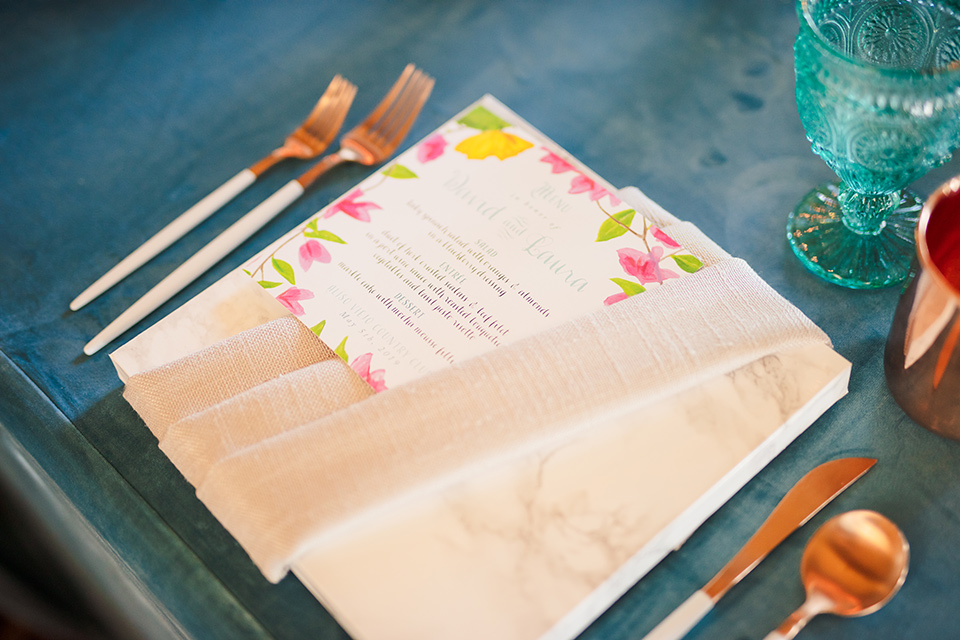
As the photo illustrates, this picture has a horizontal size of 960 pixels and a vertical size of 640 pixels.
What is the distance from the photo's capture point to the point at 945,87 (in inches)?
16.1

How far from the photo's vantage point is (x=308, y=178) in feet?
2.05

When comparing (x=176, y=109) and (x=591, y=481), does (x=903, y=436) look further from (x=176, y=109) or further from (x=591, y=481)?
(x=176, y=109)

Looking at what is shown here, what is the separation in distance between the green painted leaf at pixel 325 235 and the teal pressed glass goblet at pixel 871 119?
0.31 metres

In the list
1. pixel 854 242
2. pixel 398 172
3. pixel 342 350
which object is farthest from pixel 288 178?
pixel 854 242

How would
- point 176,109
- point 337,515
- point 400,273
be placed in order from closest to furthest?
point 337,515 < point 400,273 < point 176,109

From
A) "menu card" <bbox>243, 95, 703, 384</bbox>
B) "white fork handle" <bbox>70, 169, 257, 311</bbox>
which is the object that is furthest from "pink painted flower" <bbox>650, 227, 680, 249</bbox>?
"white fork handle" <bbox>70, 169, 257, 311</bbox>

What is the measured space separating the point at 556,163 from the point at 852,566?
1.05ft

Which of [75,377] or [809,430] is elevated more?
[75,377]

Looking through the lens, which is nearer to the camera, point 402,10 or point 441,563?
point 441,563

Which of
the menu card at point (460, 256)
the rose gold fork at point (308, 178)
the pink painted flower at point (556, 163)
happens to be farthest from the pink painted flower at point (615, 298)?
the rose gold fork at point (308, 178)

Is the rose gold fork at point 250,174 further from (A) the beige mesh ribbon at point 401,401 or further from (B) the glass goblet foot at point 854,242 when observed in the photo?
(B) the glass goblet foot at point 854,242

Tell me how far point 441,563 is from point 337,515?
0.06m

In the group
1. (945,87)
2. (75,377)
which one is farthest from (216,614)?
(945,87)

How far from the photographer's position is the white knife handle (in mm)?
395
